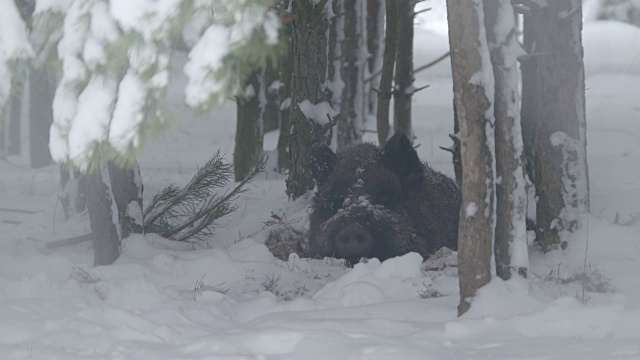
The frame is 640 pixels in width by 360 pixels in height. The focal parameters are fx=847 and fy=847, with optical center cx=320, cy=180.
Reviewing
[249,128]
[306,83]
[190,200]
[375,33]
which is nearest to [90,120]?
[190,200]

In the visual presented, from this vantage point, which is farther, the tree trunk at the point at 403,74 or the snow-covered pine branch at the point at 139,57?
the tree trunk at the point at 403,74

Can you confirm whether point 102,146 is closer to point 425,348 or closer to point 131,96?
point 131,96

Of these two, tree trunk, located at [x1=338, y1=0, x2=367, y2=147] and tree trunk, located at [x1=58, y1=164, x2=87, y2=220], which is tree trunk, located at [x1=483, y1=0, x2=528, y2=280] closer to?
tree trunk, located at [x1=58, y1=164, x2=87, y2=220]

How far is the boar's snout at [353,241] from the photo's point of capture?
23.6 feet

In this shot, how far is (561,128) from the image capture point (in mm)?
6910

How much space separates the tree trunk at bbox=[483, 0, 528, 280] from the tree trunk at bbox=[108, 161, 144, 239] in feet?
11.5

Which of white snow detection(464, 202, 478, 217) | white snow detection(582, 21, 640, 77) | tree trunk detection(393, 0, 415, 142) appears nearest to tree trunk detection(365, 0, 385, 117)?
tree trunk detection(393, 0, 415, 142)

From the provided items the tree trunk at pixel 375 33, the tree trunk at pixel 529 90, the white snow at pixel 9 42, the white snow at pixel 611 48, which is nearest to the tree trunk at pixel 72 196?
the white snow at pixel 9 42

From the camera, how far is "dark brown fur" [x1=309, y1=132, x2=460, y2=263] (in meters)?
7.49

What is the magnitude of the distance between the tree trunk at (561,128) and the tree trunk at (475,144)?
5.71ft

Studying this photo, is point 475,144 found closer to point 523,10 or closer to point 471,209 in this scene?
point 471,209

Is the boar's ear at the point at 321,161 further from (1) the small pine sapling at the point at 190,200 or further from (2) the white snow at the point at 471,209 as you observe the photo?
(2) the white snow at the point at 471,209

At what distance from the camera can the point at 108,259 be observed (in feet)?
22.3

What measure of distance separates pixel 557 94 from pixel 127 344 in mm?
4042
